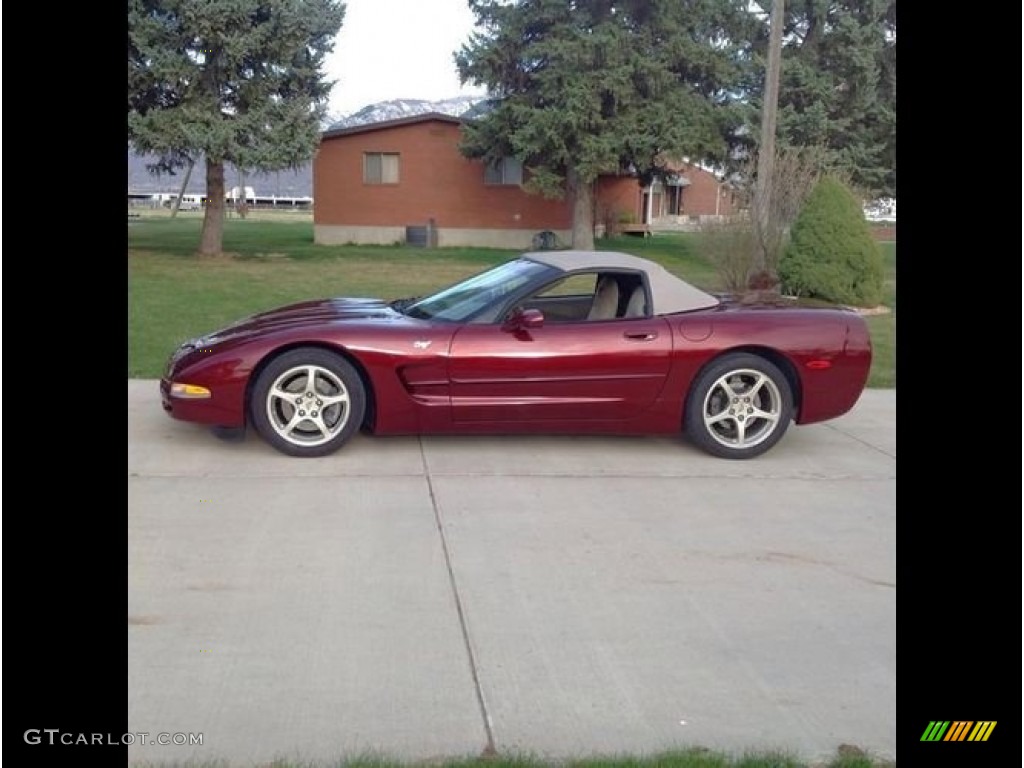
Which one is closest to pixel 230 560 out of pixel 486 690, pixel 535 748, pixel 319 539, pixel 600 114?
pixel 319 539

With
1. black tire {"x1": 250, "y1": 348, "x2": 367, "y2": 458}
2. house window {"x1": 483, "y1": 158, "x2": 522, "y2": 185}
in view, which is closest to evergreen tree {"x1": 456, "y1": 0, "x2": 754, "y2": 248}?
house window {"x1": 483, "y1": 158, "x2": 522, "y2": 185}

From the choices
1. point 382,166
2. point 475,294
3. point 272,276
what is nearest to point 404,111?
point 382,166

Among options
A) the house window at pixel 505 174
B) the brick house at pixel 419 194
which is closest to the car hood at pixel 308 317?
the brick house at pixel 419 194

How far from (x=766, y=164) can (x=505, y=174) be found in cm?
1577

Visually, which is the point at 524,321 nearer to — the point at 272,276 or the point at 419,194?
the point at 272,276

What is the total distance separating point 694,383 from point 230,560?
10.4 feet

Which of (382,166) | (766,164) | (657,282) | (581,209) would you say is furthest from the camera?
(382,166)

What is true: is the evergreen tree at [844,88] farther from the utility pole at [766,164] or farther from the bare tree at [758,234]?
the bare tree at [758,234]

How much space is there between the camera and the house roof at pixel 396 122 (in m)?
33.0

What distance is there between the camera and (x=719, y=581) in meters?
4.66

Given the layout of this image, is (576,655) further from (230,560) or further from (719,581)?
(230,560)

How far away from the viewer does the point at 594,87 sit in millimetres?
28594

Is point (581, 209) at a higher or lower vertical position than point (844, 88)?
lower

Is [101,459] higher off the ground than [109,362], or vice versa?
[109,362]
